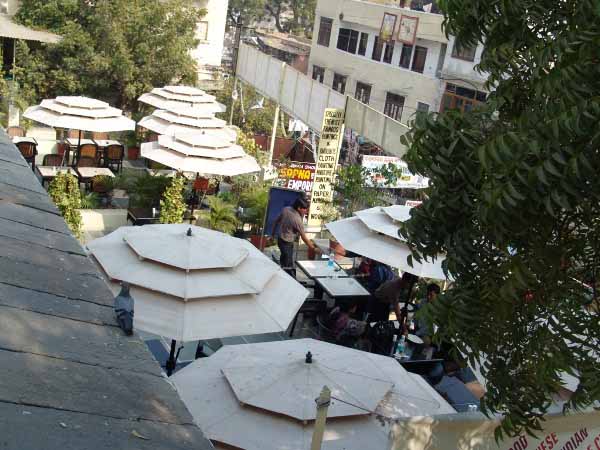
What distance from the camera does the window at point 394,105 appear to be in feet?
122

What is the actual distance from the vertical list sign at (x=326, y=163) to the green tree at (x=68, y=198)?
4.62 m

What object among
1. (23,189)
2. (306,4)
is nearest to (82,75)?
(23,189)

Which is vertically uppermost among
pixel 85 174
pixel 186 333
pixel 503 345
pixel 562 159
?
pixel 562 159

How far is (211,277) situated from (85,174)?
26.6ft

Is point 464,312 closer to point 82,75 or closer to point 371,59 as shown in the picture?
point 82,75

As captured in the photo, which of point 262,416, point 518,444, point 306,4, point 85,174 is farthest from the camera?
point 306,4

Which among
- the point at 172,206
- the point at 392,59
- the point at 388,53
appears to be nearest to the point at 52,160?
the point at 172,206

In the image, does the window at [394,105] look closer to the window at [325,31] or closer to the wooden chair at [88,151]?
the window at [325,31]

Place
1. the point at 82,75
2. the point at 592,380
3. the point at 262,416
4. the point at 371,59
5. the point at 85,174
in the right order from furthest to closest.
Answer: the point at 371,59, the point at 82,75, the point at 85,174, the point at 262,416, the point at 592,380

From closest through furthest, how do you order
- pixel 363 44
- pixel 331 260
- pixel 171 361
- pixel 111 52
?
pixel 171 361
pixel 331 260
pixel 111 52
pixel 363 44

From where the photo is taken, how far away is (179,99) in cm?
2025

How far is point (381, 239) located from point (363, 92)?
30081 millimetres

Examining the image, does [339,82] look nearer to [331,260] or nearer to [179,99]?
[179,99]

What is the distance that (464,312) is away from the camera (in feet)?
13.6
